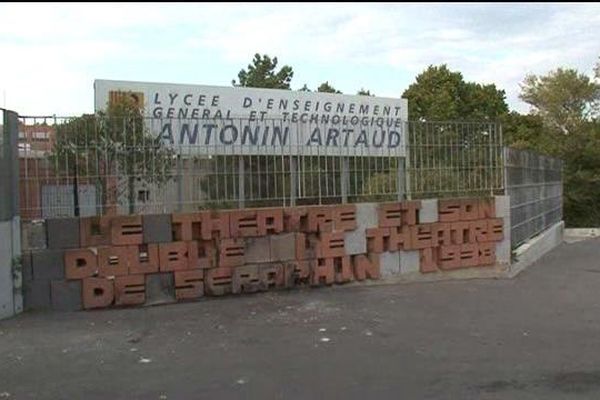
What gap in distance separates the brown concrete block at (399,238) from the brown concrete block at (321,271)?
1052 millimetres

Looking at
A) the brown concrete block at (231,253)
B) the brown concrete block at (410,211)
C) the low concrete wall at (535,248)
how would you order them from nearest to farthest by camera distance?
the brown concrete block at (231,253), the brown concrete block at (410,211), the low concrete wall at (535,248)

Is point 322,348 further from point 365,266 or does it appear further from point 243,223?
point 365,266

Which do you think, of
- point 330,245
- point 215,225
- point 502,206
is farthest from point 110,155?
point 502,206

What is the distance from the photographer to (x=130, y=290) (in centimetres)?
930

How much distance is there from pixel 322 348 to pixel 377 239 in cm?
428

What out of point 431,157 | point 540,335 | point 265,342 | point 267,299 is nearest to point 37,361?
point 265,342

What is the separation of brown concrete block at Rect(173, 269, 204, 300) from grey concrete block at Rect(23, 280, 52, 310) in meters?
1.62

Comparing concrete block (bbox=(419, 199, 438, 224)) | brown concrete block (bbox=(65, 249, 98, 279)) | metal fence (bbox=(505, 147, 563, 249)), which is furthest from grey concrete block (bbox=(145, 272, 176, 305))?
metal fence (bbox=(505, 147, 563, 249))

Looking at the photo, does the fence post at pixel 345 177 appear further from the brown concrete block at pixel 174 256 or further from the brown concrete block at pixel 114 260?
the brown concrete block at pixel 114 260

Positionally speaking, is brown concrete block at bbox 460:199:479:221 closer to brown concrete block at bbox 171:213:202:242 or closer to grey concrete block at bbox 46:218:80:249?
brown concrete block at bbox 171:213:202:242

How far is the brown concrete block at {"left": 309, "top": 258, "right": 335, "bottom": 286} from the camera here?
1050 cm

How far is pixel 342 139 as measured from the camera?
11305 mm

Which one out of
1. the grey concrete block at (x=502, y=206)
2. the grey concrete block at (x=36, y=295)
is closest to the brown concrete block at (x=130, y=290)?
the grey concrete block at (x=36, y=295)

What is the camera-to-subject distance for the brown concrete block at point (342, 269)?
35.1 feet
